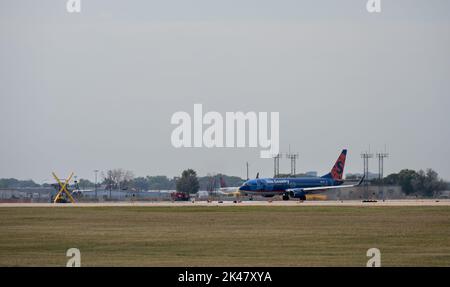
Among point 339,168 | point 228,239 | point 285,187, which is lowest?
point 228,239

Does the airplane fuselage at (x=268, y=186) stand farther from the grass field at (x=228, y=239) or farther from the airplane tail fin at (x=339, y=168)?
the grass field at (x=228, y=239)

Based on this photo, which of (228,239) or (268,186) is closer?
(228,239)

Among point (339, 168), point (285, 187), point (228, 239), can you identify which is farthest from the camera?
point (339, 168)

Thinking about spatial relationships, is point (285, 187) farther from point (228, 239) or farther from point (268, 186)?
point (228, 239)

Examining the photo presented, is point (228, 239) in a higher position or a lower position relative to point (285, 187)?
lower

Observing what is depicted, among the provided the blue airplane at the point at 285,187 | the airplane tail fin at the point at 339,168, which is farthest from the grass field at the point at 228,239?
the airplane tail fin at the point at 339,168

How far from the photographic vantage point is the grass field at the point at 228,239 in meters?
44.6

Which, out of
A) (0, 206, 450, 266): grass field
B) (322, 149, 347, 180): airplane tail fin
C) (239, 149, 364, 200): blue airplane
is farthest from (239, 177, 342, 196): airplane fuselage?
(0, 206, 450, 266): grass field

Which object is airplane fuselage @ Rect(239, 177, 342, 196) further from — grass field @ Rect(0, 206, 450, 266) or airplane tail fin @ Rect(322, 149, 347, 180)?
grass field @ Rect(0, 206, 450, 266)

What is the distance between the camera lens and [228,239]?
56.5 meters

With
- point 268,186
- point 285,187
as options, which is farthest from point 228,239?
point 285,187

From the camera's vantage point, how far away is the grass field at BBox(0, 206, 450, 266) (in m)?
44.6
